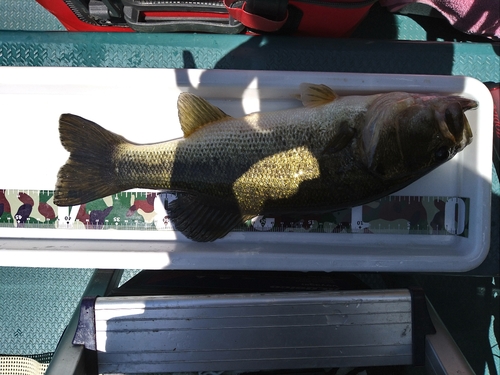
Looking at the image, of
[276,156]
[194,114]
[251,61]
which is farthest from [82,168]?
[251,61]

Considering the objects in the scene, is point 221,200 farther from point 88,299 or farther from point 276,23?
point 276,23

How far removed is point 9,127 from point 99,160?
1.65 ft

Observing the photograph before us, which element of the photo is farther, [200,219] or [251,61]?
[251,61]

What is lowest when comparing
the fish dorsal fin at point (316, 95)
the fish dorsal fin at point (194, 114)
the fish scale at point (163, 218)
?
the fish scale at point (163, 218)

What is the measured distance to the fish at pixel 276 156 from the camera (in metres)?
1.26

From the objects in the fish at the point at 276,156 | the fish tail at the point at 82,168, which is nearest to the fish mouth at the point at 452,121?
the fish at the point at 276,156

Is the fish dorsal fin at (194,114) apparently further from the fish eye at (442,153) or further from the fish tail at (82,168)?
the fish eye at (442,153)

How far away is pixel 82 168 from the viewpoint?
58.4 inches

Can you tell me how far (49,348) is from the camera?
205cm

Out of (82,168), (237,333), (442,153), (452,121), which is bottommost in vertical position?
(237,333)

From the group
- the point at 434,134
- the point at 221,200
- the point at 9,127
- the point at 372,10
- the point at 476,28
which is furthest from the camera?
the point at 372,10

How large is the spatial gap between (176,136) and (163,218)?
1.20 ft

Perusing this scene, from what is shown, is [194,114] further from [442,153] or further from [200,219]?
[442,153]

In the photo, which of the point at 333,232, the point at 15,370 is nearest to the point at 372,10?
the point at 333,232
